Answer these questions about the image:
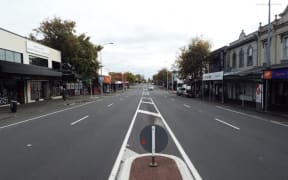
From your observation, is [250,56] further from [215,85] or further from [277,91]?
[215,85]

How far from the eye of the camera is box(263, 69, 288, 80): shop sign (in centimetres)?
1940

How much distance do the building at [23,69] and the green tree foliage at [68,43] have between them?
12.6 ft

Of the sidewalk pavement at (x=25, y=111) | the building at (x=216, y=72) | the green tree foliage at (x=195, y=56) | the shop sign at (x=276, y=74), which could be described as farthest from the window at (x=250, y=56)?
the sidewalk pavement at (x=25, y=111)

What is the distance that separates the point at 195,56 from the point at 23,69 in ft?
A: 92.6

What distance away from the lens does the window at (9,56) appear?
79.8 feet

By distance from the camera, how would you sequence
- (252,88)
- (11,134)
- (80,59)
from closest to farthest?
(11,134) < (252,88) < (80,59)

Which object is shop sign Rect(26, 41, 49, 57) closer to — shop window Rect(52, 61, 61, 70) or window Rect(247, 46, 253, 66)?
shop window Rect(52, 61, 61, 70)

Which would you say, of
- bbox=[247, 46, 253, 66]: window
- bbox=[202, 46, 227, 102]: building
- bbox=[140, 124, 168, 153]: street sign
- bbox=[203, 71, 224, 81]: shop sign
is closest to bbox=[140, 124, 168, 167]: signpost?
bbox=[140, 124, 168, 153]: street sign

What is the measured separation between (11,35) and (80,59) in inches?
663

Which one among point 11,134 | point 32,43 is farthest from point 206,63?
point 11,134

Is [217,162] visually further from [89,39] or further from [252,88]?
[89,39]

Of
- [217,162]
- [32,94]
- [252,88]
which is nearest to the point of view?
[217,162]

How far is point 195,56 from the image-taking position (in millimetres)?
43344

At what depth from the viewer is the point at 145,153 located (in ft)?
25.3
